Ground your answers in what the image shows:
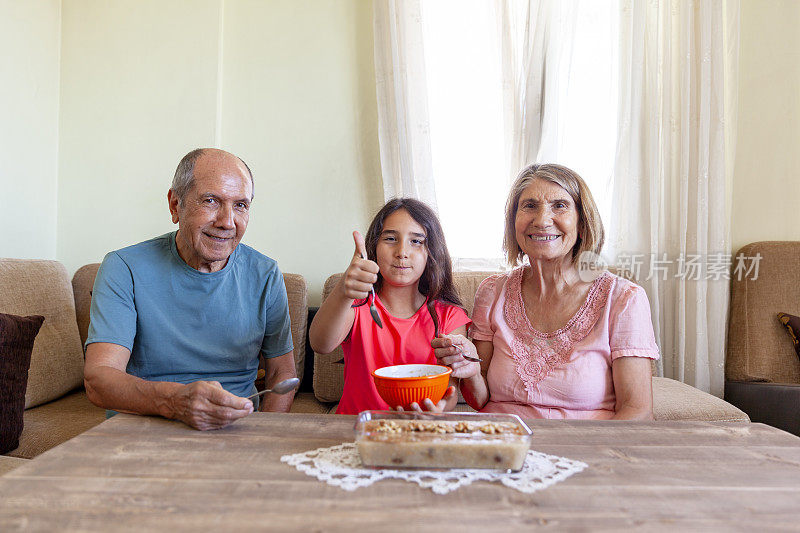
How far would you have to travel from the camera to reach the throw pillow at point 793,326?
90.9 inches

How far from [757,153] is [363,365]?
87.6 inches

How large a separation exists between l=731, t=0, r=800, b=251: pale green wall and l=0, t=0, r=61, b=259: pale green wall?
326 centimetres

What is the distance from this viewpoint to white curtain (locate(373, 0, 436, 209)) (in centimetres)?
260

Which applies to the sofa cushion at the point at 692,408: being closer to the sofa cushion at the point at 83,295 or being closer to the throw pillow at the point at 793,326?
the throw pillow at the point at 793,326

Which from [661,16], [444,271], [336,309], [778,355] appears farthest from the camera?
[661,16]

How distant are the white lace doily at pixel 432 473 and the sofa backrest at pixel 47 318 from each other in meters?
1.59

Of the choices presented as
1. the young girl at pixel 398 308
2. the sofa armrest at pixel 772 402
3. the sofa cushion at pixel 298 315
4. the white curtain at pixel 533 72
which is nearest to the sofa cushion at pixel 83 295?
the sofa cushion at pixel 298 315

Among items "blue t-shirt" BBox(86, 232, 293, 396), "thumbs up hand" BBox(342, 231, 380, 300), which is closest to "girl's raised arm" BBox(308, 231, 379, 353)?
"thumbs up hand" BBox(342, 231, 380, 300)

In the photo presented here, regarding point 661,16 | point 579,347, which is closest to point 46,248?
point 579,347

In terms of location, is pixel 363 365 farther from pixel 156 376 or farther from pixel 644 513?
pixel 644 513

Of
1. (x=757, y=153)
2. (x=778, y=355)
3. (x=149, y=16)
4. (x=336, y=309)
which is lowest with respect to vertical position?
(x=778, y=355)

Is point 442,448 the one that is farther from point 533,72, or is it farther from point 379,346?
point 533,72

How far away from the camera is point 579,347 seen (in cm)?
156

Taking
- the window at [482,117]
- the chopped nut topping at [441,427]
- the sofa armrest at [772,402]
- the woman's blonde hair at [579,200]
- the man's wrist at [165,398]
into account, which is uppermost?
the window at [482,117]
